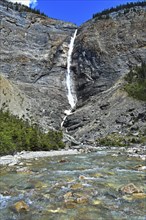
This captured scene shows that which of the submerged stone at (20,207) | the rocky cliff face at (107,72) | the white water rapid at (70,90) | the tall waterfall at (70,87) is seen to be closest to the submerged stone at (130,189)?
the submerged stone at (20,207)

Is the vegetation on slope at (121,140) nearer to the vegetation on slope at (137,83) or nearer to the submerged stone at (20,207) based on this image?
the vegetation on slope at (137,83)

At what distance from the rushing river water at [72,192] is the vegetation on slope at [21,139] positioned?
789 cm

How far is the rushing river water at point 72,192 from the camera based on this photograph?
11844 mm

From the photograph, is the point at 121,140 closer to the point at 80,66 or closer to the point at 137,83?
the point at 137,83

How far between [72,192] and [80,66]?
62.9 m

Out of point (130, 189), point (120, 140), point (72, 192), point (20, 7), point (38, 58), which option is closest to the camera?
point (72, 192)

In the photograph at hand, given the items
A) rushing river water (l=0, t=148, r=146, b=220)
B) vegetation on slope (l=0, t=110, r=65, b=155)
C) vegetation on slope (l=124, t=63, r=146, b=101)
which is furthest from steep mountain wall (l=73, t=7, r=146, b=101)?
rushing river water (l=0, t=148, r=146, b=220)

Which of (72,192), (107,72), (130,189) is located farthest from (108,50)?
(72,192)

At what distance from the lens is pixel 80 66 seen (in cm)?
7569

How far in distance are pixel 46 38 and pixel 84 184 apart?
75.1m

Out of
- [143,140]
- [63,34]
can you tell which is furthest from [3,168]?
[63,34]

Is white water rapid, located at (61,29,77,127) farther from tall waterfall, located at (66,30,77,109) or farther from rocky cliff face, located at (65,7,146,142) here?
rocky cliff face, located at (65,7,146,142)

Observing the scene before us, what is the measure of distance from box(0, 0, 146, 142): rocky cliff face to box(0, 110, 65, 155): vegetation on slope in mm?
9073

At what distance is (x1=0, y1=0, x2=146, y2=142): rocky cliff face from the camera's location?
171 feet
